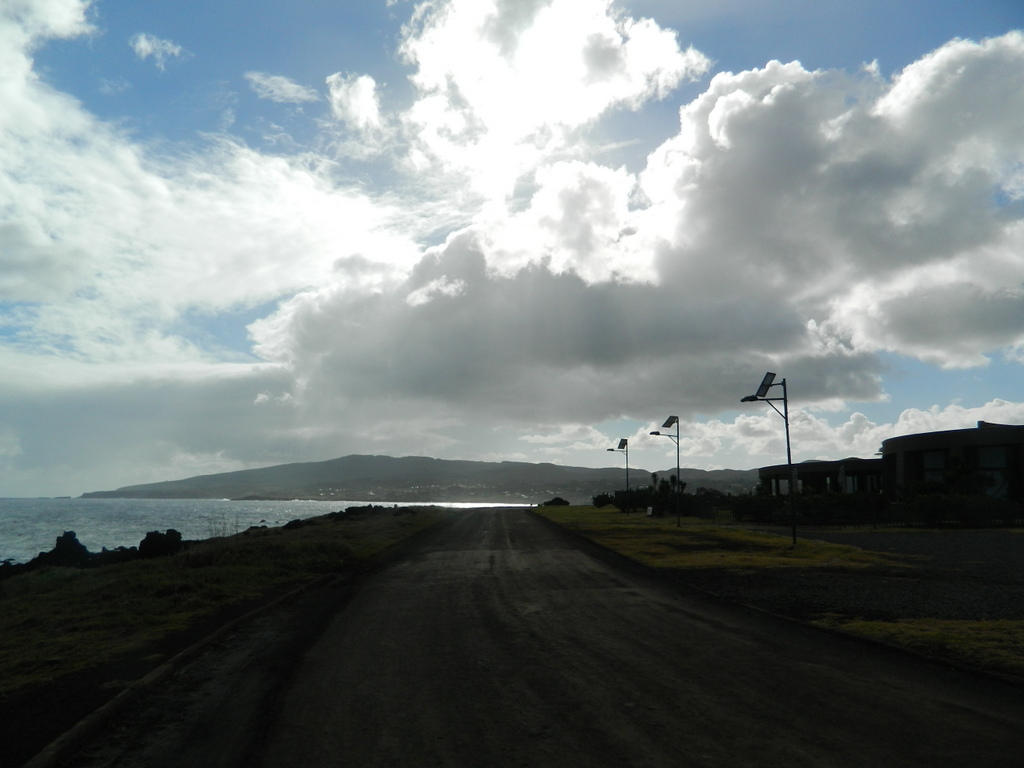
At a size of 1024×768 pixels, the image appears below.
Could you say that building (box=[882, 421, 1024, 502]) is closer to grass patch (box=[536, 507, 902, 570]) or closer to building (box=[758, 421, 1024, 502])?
building (box=[758, 421, 1024, 502])

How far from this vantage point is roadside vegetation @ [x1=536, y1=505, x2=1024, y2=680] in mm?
10367

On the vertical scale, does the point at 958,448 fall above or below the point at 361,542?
above

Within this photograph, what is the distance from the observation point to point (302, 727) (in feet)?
23.6

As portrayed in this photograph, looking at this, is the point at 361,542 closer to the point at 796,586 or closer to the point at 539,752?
the point at 796,586

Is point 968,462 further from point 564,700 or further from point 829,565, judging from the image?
point 564,700

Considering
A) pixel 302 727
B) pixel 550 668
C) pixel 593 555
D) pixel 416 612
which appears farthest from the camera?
pixel 593 555

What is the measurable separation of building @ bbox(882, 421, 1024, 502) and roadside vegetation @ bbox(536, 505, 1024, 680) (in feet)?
84.4

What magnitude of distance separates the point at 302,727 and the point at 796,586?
1458cm

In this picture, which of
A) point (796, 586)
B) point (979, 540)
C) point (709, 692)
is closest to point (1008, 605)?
point (796, 586)

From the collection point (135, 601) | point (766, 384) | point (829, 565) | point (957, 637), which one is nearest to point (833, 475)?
point (766, 384)

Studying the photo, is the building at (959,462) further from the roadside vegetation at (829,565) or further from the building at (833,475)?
the roadside vegetation at (829,565)

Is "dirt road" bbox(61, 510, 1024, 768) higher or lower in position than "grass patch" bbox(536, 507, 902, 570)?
higher

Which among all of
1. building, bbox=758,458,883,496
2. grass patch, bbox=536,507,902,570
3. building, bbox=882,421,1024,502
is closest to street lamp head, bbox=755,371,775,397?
grass patch, bbox=536,507,902,570

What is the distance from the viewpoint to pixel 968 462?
2255 inches
